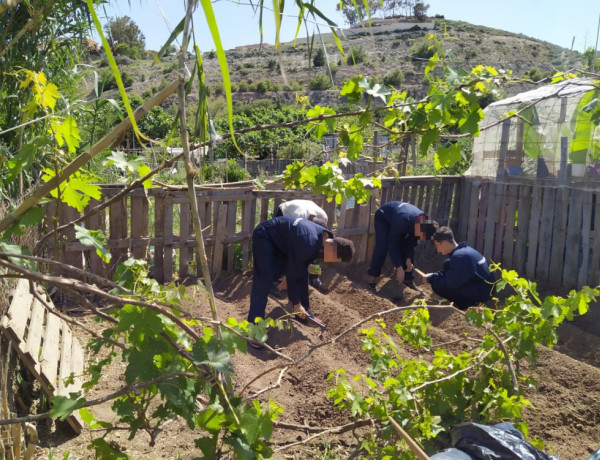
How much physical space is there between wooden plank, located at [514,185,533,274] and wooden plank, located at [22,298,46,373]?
20.6 ft

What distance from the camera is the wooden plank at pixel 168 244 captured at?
21.0ft

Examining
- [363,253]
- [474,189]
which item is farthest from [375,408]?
[474,189]

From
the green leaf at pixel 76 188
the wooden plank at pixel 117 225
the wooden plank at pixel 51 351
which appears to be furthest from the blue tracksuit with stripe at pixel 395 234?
the green leaf at pixel 76 188

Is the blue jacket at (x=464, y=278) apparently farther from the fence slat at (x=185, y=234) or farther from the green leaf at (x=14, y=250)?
the green leaf at (x=14, y=250)

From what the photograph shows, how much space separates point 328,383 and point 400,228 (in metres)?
2.86

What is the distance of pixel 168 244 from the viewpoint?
649 cm

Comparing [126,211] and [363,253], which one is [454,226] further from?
[126,211]

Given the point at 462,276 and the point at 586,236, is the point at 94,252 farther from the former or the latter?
the point at 586,236

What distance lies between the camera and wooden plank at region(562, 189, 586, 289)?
712 centimetres

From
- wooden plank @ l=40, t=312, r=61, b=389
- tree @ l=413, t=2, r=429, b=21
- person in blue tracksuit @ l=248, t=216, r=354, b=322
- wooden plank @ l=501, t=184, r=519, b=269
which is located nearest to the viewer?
wooden plank @ l=40, t=312, r=61, b=389

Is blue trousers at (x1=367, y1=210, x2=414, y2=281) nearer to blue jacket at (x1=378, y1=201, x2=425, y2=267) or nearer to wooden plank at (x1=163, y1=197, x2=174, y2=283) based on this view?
blue jacket at (x1=378, y1=201, x2=425, y2=267)

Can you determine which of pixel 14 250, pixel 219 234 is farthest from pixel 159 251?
pixel 14 250

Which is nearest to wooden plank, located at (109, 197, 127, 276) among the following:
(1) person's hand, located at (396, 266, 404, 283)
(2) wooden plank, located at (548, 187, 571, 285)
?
(1) person's hand, located at (396, 266, 404, 283)

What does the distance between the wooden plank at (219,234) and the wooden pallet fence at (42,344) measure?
274cm
